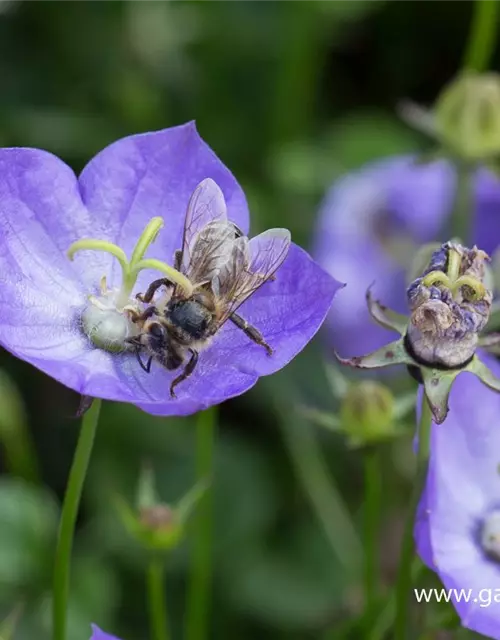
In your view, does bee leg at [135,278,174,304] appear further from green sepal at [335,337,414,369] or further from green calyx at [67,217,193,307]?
green sepal at [335,337,414,369]

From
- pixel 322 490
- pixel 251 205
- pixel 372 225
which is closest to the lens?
pixel 322 490

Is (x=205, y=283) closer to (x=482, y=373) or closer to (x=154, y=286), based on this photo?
(x=154, y=286)

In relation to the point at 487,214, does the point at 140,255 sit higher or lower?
higher

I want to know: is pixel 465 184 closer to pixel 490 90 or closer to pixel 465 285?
pixel 490 90

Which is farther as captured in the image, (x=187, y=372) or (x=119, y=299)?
(x=119, y=299)

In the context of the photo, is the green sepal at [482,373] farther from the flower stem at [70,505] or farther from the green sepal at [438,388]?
the flower stem at [70,505]

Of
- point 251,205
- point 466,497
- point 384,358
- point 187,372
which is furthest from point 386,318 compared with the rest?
point 251,205

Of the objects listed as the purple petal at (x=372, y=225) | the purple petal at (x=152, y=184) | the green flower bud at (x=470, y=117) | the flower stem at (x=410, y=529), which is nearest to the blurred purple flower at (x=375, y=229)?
the purple petal at (x=372, y=225)
